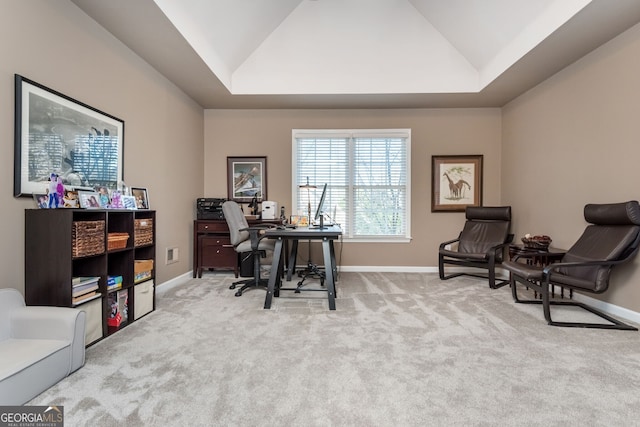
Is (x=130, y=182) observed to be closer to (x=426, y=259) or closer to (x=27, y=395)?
(x=27, y=395)

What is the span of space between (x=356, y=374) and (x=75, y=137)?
9.25ft

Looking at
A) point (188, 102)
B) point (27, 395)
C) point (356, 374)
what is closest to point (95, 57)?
point (188, 102)

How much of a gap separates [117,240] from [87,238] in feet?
1.09

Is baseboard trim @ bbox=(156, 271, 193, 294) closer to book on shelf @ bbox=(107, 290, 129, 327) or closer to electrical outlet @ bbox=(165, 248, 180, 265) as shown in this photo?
electrical outlet @ bbox=(165, 248, 180, 265)

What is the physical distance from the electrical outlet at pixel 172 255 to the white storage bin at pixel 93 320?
1609 millimetres

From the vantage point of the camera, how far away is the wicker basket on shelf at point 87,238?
2.10 m

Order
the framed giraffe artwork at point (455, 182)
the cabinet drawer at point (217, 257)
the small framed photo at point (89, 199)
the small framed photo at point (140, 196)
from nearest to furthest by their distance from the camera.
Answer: the small framed photo at point (89, 199) < the small framed photo at point (140, 196) < the cabinet drawer at point (217, 257) < the framed giraffe artwork at point (455, 182)

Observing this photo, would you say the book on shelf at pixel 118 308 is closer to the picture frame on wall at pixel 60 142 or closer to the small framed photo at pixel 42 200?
the small framed photo at pixel 42 200

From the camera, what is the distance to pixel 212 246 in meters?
4.49

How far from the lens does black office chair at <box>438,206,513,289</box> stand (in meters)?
4.12

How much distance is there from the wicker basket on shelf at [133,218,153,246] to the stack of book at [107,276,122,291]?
32 centimetres

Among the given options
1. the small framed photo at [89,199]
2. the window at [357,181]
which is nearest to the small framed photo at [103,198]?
the small framed photo at [89,199]

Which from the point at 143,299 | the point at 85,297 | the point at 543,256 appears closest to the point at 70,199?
the point at 85,297

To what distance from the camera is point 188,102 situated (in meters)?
4.50
